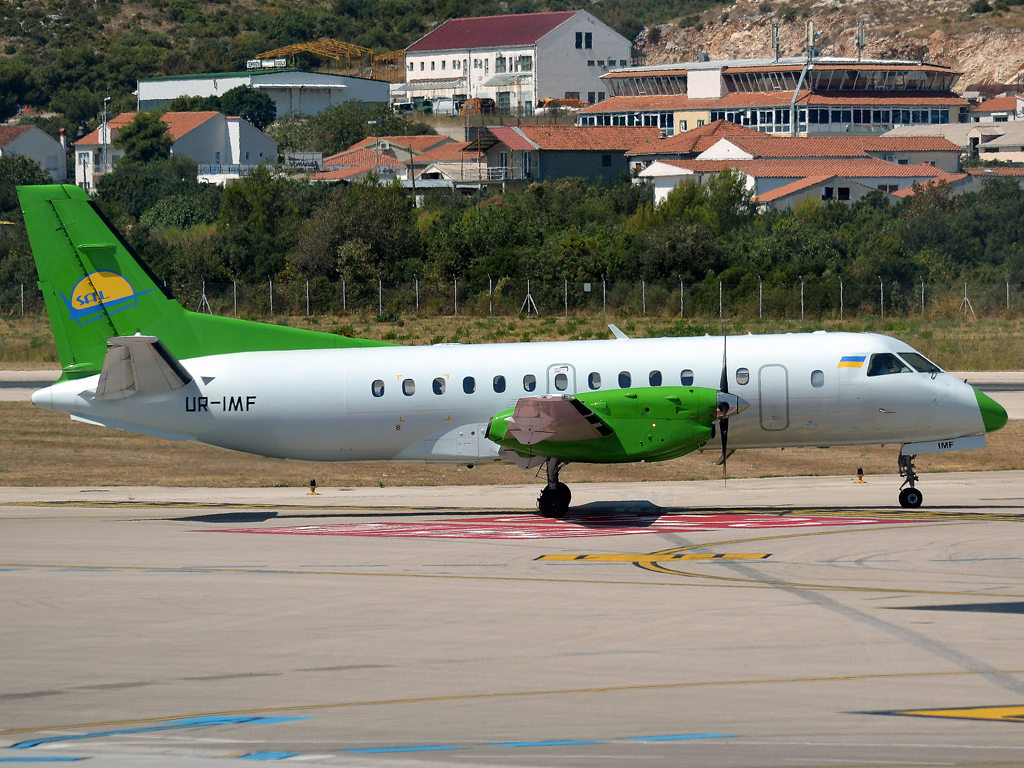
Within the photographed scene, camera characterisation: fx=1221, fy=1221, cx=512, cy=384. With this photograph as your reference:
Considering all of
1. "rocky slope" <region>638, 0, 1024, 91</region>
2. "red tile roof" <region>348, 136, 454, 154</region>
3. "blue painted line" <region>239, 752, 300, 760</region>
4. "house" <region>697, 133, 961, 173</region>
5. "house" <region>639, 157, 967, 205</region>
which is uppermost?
"rocky slope" <region>638, 0, 1024, 91</region>

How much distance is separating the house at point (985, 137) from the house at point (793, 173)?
28417 mm

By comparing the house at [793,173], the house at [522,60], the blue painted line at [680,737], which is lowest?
the blue painted line at [680,737]

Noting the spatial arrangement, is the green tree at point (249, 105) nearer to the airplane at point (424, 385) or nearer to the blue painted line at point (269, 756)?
the airplane at point (424, 385)

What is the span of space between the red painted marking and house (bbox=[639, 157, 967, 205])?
235ft

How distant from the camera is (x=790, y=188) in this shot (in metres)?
89.8

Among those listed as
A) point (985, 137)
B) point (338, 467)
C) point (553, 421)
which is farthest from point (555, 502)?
point (985, 137)

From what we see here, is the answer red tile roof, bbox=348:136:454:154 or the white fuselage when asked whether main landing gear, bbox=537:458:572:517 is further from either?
red tile roof, bbox=348:136:454:154

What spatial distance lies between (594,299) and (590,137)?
53.0 m

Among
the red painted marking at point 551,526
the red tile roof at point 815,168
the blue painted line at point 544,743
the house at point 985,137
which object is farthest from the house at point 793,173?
the blue painted line at point 544,743

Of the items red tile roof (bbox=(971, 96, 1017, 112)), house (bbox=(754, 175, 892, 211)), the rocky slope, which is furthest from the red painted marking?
the rocky slope

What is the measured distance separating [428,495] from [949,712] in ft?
53.6

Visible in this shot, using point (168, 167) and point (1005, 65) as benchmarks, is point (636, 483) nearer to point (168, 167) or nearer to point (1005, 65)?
point (168, 167)

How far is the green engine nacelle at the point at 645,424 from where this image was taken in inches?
800

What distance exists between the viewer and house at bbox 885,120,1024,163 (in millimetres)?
126250
